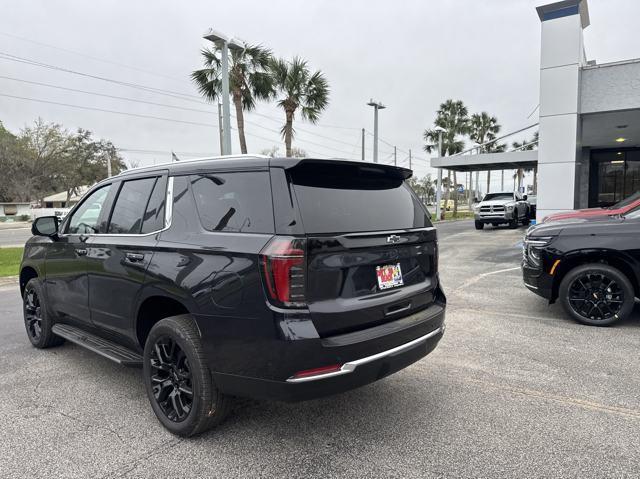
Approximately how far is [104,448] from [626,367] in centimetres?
433

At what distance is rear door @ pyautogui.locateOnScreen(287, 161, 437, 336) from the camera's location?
2.60 meters

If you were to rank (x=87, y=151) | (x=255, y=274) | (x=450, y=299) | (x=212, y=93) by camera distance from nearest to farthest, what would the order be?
(x=255, y=274) → (x=450, y=299) → (x=212, y=93) → (x=87, y=151)

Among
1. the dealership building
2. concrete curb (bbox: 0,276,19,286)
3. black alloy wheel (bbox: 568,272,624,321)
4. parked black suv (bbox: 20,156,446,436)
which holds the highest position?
the dealership building

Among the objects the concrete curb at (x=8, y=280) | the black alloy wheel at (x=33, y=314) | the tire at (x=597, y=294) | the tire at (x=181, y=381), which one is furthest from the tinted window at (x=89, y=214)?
the concrete curb at (x=8, y=280)

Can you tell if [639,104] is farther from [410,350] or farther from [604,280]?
[410,350]

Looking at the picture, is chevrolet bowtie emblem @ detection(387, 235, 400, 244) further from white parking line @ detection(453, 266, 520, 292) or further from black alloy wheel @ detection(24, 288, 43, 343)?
white parking line @ detection(453, 266, 520, 292)

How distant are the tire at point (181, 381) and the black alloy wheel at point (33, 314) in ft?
8.00

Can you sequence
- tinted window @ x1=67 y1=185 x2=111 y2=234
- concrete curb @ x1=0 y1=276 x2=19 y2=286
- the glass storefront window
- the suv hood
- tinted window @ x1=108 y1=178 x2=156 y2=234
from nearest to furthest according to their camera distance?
tinted window @ x1=108 y1=178 x2=156 y2=234, tinted window @ x1=67 y1=185 x2=111 y2=234, the suv hood, concrete curb @ x1=0 y1=276 x2=19 y2=286, the glass storefront window

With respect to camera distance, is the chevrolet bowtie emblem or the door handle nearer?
the chevrolet bowtie emblem

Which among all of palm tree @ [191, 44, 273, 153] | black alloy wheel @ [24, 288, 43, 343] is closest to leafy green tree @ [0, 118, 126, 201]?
palm tree @ [191, 44, 273, 153]

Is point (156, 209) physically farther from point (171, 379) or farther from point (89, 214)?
point (171, 379)

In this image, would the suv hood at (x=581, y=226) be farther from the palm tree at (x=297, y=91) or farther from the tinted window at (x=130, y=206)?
the palm tree at (x=297, y=91)

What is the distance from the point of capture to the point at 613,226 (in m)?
5.45

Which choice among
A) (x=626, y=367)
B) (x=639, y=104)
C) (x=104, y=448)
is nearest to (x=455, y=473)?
(x=104, y=448)
